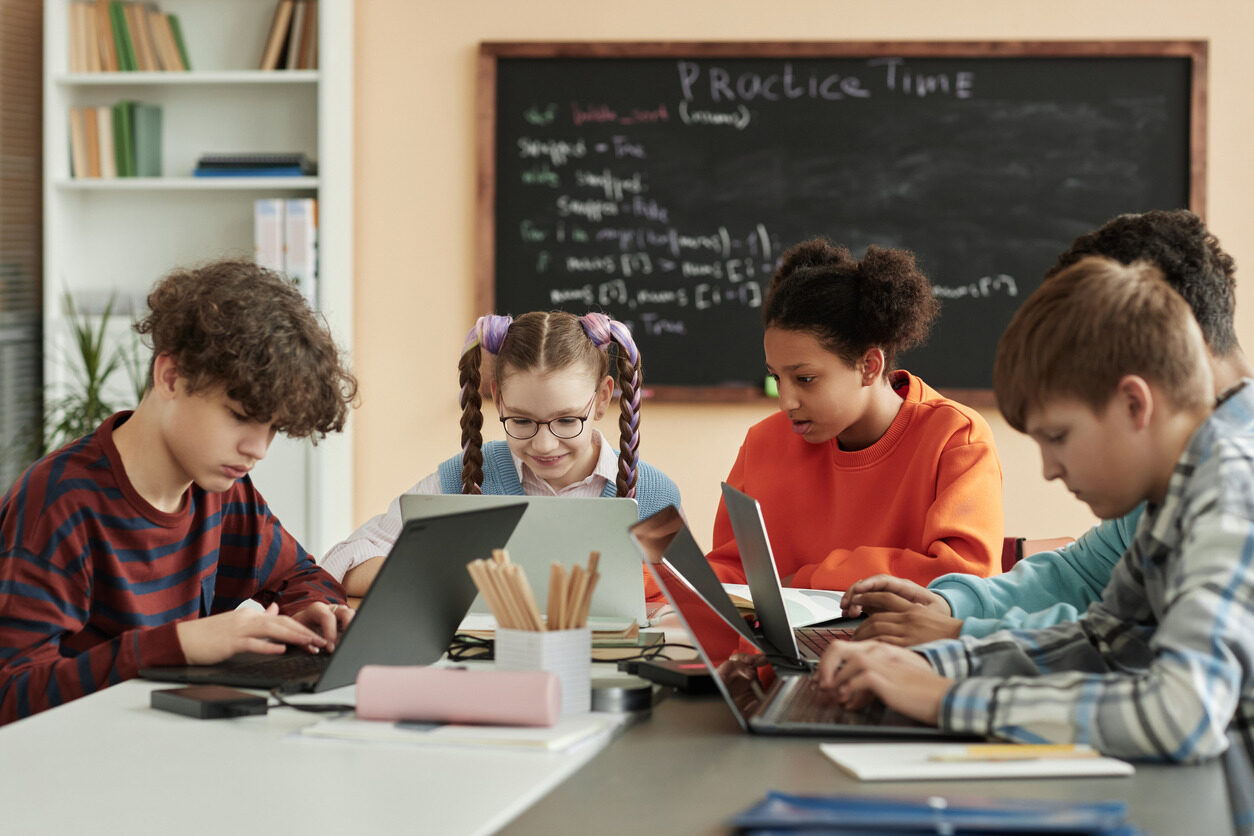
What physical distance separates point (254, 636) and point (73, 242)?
2905 mm

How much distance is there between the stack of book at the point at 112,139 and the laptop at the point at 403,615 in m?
2.73

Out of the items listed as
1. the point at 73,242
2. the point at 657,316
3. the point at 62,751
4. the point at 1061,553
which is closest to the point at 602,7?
the point at 657,316

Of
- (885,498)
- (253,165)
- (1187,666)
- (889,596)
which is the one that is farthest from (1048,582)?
(253,165)

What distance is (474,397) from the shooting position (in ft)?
7.08

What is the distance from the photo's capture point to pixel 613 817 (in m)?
0.85

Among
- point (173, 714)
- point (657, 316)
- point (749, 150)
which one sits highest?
point (749, 150)

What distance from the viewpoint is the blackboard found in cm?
345

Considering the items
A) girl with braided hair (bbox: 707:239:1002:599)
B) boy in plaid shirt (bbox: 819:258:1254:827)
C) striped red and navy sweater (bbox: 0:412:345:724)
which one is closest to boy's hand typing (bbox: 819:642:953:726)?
boy in plaid shirt (bbox: 819:258:1254:827)

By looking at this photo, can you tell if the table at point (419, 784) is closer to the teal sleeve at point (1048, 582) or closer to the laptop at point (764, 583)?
the laptop at point (764, 583)

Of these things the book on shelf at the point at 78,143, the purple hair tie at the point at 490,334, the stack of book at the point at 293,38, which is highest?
the stack of book at the point at 293,38

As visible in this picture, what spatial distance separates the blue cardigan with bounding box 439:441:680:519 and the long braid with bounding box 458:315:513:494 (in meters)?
0.03

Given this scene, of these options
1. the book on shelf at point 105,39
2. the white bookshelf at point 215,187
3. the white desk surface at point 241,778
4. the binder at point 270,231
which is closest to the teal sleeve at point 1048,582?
the white desk surface at point 241,778

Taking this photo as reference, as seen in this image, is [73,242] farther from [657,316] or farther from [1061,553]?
[1061,553]

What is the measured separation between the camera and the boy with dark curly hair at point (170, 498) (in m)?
1.28
